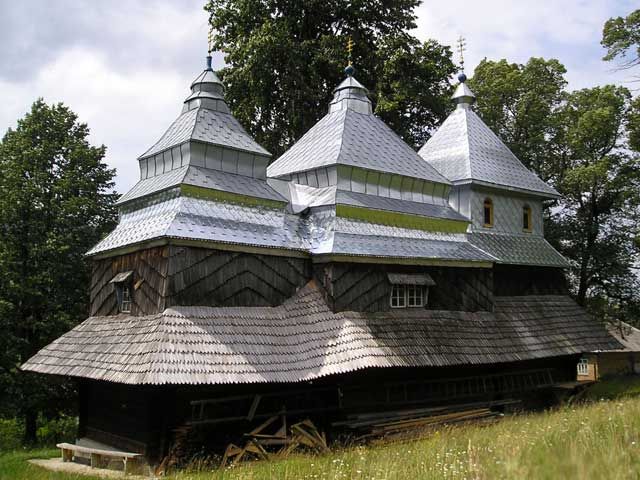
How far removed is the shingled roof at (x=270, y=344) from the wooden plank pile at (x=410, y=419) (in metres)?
1.47

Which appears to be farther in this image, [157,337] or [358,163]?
[358,163]

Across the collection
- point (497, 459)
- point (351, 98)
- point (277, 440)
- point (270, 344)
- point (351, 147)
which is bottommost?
point (277, 440)

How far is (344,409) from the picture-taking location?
1294cm

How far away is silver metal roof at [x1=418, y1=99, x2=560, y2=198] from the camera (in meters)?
19.2

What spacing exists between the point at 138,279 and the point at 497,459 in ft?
27.7

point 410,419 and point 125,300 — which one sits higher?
point 125,300

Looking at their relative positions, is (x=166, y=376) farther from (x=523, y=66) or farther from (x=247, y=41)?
(x=523, y=66)

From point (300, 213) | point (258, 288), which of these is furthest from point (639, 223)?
point (258, 288)

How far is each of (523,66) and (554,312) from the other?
1382 centimetres

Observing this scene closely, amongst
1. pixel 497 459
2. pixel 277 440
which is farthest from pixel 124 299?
pixel 497 459

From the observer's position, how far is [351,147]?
15.5 m

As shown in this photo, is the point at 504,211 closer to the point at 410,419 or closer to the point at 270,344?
the point at 410,419

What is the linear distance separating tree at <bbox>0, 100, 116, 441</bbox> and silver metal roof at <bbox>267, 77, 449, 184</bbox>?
7.69 metres

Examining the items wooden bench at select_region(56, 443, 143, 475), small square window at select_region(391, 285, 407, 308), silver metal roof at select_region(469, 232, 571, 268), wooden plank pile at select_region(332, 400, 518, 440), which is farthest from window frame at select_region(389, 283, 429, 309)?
wooden bench at select_region(56, 443, 143, 475)
